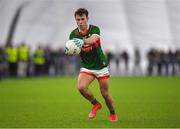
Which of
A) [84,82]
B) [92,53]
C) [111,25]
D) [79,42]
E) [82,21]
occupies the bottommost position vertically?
[84,82]

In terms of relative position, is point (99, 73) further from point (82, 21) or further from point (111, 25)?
point (111, 25)

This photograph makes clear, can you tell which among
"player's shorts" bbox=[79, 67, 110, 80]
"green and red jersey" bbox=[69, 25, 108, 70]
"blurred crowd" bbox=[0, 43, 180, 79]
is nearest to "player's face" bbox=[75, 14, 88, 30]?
"green and red jersey" bbox=[69, 25, 108, 70]

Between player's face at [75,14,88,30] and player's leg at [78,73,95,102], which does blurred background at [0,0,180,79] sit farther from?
player's face at [75,14,88,30]

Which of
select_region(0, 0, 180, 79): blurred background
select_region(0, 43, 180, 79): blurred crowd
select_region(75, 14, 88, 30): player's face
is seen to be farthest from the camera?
select_region(0, 0, 180, 79): blurred background

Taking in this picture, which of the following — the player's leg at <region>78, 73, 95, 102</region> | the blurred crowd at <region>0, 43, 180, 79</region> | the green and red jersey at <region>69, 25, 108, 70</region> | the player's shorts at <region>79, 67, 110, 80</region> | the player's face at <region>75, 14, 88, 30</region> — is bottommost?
the blurred crowd at <region>0, 43, 180, 79</region>

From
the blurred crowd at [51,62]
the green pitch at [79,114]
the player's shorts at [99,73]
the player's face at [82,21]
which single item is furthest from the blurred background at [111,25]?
the player's face at [82,21]

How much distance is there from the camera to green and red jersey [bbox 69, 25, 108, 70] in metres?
15.2

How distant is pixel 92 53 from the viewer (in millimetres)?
15375

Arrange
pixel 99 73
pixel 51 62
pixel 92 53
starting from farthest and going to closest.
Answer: pixel 51 62
pixel 99 73
pixel 92 53

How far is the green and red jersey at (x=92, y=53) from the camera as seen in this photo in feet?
49.9

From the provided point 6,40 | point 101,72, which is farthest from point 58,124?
point 6,40

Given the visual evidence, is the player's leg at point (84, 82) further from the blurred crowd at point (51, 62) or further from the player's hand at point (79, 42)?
the blurred crowd at point (51, 62)

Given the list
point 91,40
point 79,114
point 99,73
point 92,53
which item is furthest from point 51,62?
point 91,40

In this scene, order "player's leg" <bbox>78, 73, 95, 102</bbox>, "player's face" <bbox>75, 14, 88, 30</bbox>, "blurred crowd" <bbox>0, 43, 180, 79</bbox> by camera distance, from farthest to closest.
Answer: "blurred crowd" <bbox>0, 43, 180, 79</bbox>, "player's leg" <bbox>78, 73, 95, 102</bbox>, "player's face" <bbox>75, 14, 88, 30</bbox>
